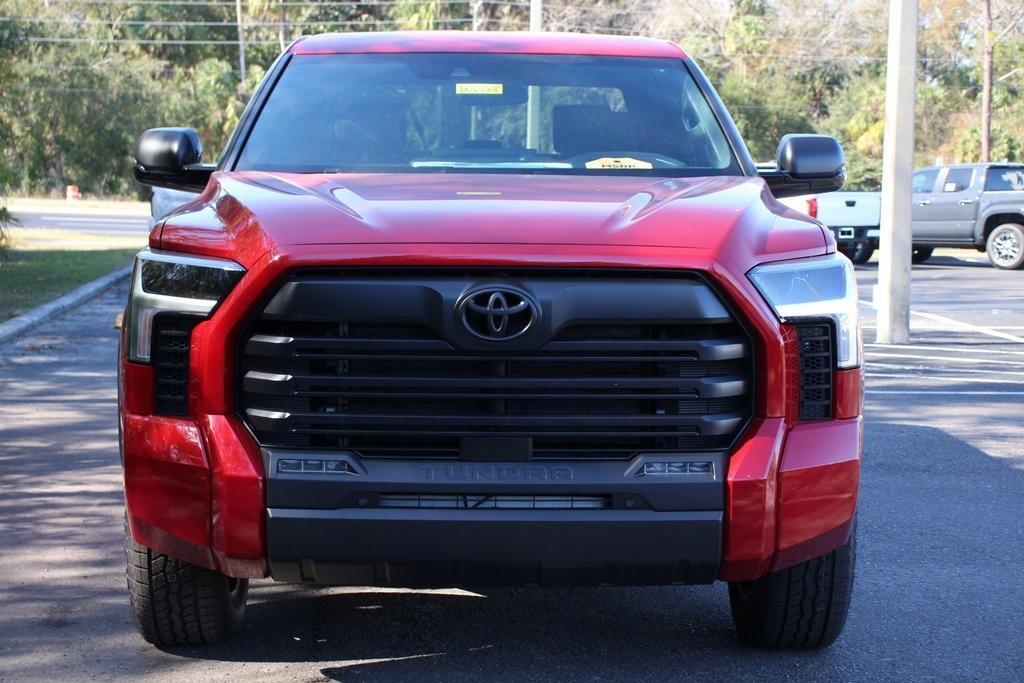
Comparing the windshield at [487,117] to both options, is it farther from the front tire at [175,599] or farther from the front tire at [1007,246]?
the front tire at [1007,246]

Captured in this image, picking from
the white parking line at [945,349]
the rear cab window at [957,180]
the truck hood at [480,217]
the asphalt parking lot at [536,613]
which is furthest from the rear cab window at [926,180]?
the truck hood at [480,217]

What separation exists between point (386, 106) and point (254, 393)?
191cm

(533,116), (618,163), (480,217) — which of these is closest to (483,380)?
(480,217)

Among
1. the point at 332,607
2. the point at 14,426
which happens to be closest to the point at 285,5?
the point at 14,426

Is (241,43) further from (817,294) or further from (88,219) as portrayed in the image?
(817,294)

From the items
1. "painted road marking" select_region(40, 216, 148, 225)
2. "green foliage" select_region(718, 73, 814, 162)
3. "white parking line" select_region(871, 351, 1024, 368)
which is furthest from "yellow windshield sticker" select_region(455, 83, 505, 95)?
"green foliage" select_region(718, 73, 814, 162)

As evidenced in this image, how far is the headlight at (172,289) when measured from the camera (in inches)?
149

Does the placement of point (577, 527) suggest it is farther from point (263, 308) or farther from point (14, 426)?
point (14, 426)

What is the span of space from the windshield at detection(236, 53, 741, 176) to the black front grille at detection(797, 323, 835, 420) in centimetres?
132

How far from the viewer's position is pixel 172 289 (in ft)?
12.7

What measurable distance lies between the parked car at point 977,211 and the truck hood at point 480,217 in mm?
21025

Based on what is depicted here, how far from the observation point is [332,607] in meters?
4.97

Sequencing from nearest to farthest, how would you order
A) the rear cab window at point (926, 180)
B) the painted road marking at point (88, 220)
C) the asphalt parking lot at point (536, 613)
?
1. the asphalt parking lot at point (536, 613)
2. the rear cab window at point (926, 180)
3. the painted road marking at point (88, 220)

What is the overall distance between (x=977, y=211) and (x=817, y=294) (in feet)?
73.3
